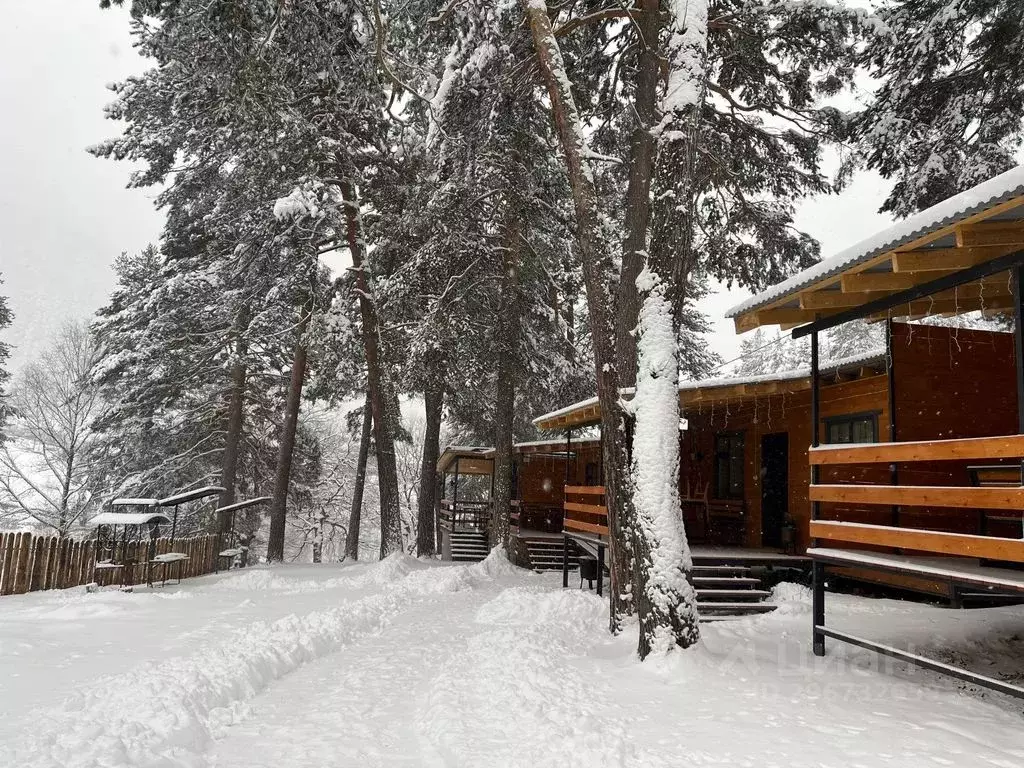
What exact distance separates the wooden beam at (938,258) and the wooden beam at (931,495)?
194 cm

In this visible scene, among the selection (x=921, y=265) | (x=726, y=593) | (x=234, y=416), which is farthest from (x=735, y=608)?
(x=234, y=416)

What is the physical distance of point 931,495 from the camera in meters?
6.02

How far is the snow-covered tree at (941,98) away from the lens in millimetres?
10109

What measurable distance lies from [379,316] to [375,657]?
36.4 ft

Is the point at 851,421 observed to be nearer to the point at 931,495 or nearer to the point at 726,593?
the point at 726,593

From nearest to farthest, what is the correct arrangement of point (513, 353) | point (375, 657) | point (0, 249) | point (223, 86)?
1. point (375, 657)
2. point (223, 86)
3. point (513, 353)
4. point (0, 249)

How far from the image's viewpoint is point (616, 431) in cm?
783

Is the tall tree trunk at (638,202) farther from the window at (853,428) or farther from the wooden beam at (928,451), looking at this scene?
the window at (853,428)

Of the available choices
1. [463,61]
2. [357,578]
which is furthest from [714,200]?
[357,578]

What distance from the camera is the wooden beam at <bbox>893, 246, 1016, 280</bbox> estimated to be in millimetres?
5891

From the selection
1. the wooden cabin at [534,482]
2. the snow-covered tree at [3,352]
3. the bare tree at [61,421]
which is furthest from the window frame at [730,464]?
the snow-covered tree at [3,352]

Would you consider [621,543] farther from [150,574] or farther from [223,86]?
[150,574]

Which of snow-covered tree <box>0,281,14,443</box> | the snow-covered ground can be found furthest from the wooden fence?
snow-covered tree <box>0,281,14,443</box>

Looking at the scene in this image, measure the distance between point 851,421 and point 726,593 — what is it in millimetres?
4079
